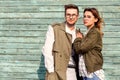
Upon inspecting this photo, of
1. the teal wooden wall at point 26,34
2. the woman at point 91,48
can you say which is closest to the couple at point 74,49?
the woman at point 91,48

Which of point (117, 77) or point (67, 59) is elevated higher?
point (67, 59)

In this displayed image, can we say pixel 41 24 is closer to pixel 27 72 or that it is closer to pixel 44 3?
pixel 44 3

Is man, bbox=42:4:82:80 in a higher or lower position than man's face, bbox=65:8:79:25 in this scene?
lower

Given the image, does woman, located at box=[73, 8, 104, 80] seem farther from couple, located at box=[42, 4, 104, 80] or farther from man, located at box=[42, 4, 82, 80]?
man, located at box=[42, 4, 82, 80]

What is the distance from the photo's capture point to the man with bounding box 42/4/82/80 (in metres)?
4.12

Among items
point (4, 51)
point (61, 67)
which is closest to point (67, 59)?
point (61, 67)

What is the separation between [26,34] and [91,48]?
82.0 inches

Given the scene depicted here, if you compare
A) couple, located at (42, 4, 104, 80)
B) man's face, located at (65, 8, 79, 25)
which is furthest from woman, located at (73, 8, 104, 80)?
man's face, located at (65, 8, 79, 25)

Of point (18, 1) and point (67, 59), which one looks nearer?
point (67, 59)

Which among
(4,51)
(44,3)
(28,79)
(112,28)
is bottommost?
(28,79)

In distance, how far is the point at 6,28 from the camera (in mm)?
5895

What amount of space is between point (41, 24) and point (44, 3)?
1.15ft

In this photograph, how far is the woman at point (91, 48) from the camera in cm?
397

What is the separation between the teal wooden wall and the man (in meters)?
1.52
